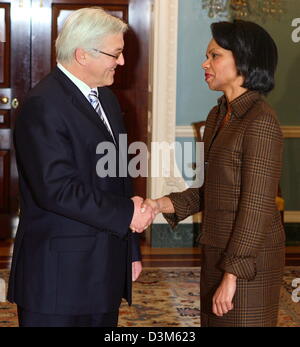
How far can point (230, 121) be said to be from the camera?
114 inches

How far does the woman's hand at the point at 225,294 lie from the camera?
108 inches

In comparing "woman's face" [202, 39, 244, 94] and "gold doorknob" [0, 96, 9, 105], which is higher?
"woman's face" [202, 39, 244, 94]

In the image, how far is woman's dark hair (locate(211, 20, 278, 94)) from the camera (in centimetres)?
281

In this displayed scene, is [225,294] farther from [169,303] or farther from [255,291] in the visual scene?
[169,303]

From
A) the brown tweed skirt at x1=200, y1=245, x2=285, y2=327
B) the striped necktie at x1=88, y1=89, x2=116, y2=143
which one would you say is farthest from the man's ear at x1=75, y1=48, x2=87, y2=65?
the brown tweed skirt at x1=200, y1=245, x2=285, y2=327

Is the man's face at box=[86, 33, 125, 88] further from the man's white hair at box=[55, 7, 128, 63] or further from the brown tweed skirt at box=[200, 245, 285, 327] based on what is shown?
the brown tweed skirt at box=[200, 245, 285, 327]

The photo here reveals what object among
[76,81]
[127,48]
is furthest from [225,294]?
[127,48]

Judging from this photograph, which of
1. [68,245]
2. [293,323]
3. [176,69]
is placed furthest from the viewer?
[176,69]

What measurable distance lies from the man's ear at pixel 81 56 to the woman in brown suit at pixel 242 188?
1.54 feet

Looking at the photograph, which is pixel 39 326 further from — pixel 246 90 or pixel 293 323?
pixel 293 323

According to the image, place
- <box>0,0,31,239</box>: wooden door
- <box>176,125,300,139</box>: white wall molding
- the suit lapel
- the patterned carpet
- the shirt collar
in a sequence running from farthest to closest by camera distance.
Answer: <box>0,0,31,239</box>: wooden door, <box>176,125,300,139</box>: white wall molding, the patterned carpet, the suit lapel, the shirt collar

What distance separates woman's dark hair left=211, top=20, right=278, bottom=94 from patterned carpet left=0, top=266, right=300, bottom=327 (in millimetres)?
2284

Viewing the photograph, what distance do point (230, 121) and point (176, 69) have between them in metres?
3.84

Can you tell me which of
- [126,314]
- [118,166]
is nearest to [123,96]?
[126,314]
